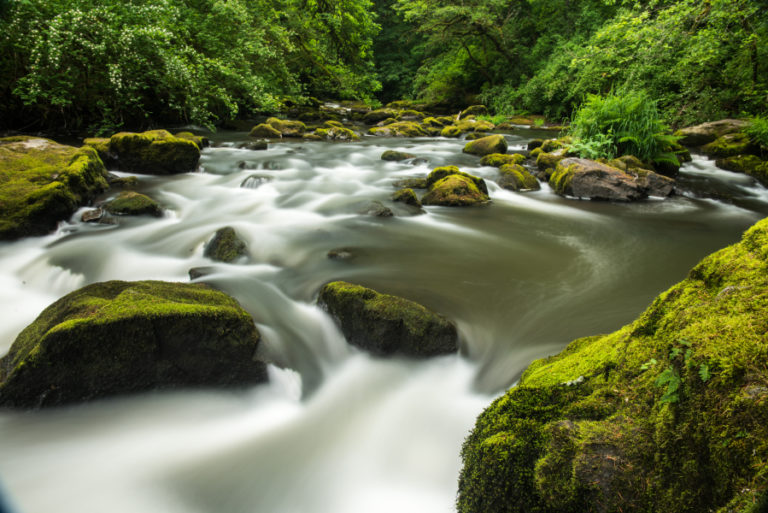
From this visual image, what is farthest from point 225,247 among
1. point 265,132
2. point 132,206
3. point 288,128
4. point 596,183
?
point 288,128

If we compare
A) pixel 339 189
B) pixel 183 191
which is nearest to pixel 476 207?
pixel 339 189

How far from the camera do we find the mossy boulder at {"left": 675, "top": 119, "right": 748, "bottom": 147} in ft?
31.9

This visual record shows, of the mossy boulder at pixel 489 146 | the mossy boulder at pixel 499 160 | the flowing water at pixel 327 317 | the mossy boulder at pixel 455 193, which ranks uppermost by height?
the mossy boulder at pixel 489 146

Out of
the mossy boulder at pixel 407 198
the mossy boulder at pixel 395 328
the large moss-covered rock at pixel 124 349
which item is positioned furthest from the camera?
the mossy boulder at pixel 407 198

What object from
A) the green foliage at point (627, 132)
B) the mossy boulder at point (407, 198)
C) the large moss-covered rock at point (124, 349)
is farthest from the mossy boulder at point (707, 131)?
the large moss-covered rock at point (124, 349)

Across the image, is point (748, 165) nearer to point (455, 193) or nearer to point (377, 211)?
point (455, 193)

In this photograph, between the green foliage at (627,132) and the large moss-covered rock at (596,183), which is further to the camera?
the green foliage at (627,132)

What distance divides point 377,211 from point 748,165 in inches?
329

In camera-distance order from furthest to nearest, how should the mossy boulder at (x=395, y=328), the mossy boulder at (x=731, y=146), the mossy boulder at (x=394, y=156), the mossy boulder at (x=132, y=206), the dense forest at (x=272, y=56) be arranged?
the mossy boulder at (x=394, y=156)
the mossy boulder at (x=731, y=146)
the dense forest at (x=272, y=56)
the mossy boulder at (x=132, y=206)
the mossy boulder at (x=395, y=328)

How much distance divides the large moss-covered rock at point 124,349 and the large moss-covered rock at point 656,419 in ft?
5.86

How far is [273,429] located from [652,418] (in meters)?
2.14

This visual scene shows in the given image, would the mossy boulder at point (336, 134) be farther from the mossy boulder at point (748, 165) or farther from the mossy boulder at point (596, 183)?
the mossy boulder at point (748, 165)

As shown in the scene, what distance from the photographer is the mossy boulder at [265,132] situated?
43.1ft

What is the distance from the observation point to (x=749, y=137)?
8.78 meters
